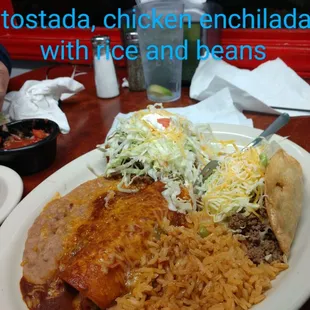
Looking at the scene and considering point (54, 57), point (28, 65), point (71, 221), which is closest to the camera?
point (71, 221)

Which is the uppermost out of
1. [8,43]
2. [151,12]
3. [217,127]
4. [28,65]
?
[151,12]

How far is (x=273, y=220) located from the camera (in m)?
1.06

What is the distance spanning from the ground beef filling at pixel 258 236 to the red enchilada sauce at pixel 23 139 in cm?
101

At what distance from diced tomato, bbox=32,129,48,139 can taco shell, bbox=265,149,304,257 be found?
3.48 ft

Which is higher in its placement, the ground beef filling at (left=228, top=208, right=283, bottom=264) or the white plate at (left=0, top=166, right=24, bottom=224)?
the ground beef filling at (left=228, top=208, right=283, bottom=264)

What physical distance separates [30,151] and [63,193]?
0.95 ft

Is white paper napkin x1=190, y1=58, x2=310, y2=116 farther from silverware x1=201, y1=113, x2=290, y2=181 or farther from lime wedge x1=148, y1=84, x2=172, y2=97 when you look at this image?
silverware x1=201, y1=113, x2=290, y2=181

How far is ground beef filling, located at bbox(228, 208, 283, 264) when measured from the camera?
1062 mm

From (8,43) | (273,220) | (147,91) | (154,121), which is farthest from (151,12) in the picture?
(8,43)

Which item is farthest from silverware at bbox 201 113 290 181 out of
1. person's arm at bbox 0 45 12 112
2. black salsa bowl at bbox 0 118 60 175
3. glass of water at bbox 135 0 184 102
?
person's arm at bbox 0 45 12 112

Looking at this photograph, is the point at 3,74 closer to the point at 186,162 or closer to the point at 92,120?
the point at 92,120

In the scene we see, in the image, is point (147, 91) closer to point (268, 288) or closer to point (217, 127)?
point (217, 127)

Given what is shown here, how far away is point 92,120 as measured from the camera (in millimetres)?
2178

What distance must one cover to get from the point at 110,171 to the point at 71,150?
46 centimetres
